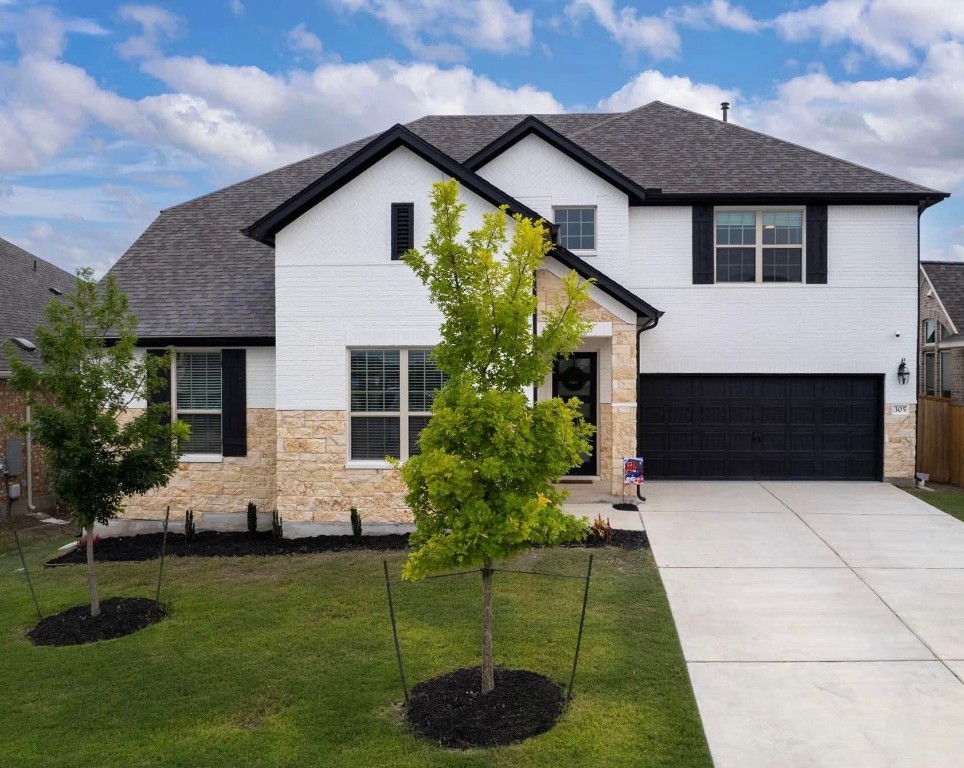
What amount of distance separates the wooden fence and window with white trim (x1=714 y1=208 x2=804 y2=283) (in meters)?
4.47

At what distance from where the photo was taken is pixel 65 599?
1016 centimetres

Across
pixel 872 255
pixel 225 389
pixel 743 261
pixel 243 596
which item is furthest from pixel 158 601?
pixel 872 255

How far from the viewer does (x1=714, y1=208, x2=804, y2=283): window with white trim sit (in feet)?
54.6

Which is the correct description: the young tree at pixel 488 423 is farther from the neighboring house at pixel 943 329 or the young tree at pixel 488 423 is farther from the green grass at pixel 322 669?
the neighboring house at pixel 943 329

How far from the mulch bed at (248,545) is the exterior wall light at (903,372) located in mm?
7707

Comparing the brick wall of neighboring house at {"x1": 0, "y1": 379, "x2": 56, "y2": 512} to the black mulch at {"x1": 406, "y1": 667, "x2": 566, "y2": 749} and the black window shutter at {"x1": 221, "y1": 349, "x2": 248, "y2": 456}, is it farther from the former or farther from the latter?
the black mulch at {"x1": 406, "y1": 667, "x2": 566, "y2": 749}

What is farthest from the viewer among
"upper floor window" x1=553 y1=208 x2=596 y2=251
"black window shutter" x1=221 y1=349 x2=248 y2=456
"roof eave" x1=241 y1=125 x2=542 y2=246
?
"upper floor window" x1=553 y1=208 x2=596 y2=251

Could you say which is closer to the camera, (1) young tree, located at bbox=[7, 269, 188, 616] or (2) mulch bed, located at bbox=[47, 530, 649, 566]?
(1) young tree, located at bbox=[7, 269, 188, 616]

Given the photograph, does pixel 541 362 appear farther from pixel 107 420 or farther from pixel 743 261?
pixel 743 261

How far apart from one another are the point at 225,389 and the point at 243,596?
4932 mm

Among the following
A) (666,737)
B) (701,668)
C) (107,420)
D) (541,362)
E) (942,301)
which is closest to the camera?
(666,737)

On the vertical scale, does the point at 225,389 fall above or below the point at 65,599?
above

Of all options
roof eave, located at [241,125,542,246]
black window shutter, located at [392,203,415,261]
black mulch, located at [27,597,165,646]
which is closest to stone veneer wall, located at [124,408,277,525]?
roof eave, located at [241,125,542,246]

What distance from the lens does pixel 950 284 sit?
1997 centimetres
